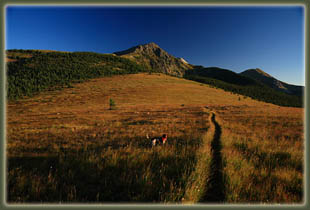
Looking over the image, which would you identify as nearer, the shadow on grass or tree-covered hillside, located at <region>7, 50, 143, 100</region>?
the shadow on grass

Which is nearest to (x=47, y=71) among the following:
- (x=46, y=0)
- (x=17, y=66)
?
(x=17, y=66)

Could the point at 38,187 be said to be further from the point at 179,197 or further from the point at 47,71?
the point at 47,71

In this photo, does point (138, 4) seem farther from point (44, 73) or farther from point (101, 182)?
point (44, 73)

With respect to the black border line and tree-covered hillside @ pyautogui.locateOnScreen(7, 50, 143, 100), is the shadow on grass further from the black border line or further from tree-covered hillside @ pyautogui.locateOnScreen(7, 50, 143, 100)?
tree-covered hillside @ pyautogui.locateOnScreen(7, 50, 143, 100)

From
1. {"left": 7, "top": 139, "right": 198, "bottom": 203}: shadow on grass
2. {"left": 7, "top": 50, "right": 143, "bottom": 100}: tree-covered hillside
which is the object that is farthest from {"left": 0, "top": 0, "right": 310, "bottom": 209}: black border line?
{"left": 7, "top": 50, "right": 143, "bottom": 100}: tree-covered hillside

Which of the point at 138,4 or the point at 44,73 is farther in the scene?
the point at 44,73

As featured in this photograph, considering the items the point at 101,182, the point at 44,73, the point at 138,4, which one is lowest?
the point at 101,182

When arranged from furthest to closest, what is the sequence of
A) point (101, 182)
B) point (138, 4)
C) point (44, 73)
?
point (44, 73)
point (138, 4)
point (101, 182)

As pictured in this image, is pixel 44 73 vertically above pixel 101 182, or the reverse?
pixel 44 73

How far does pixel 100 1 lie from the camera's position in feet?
14.6

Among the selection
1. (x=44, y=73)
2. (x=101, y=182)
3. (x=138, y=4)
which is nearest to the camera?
(x=101, y=182)

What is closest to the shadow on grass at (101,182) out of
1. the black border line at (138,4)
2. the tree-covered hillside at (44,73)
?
the black border line at (138,4)

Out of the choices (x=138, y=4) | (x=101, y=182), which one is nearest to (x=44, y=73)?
(x=138, y=4)

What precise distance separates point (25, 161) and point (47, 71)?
12360 cm
